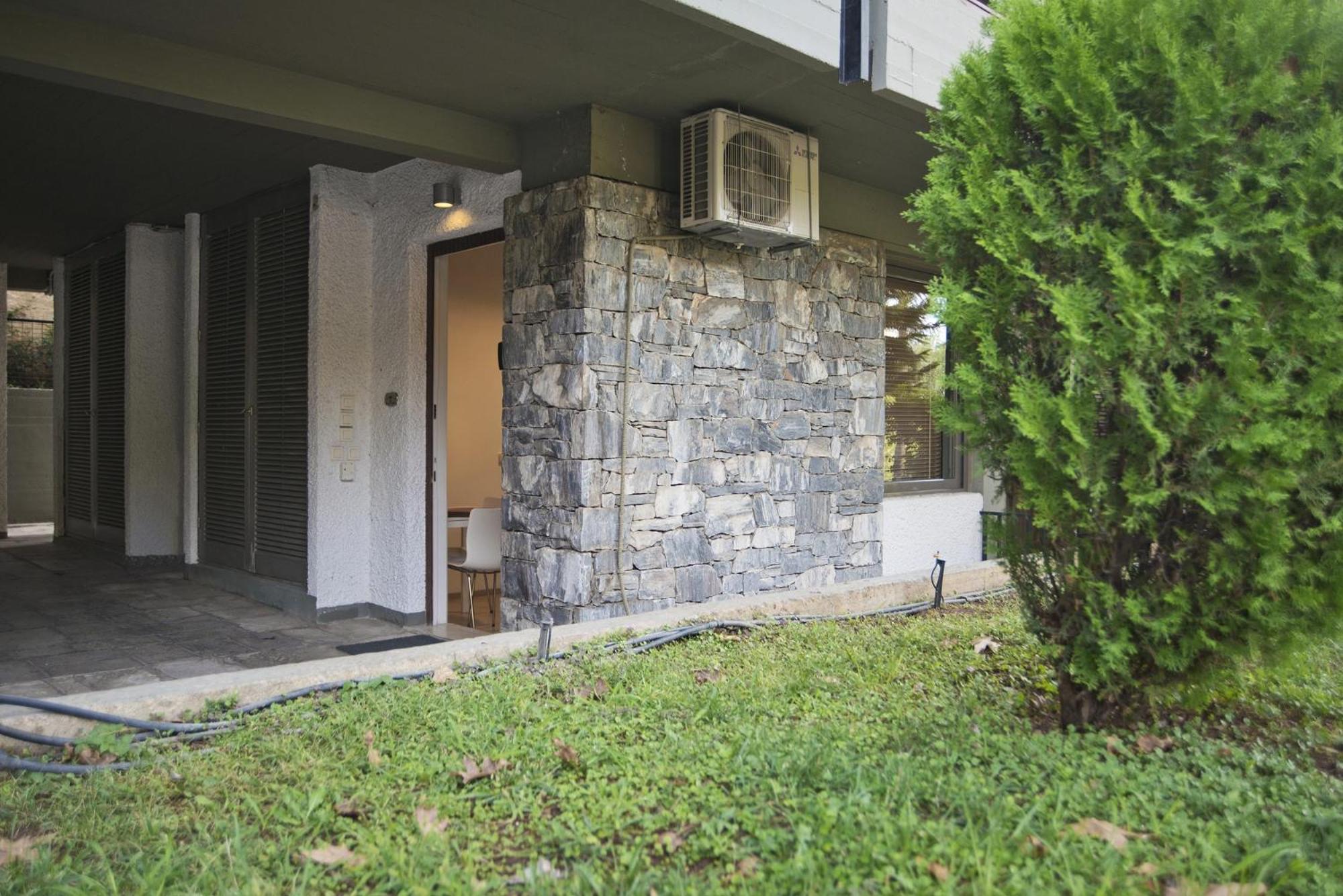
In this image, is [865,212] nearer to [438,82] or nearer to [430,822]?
[438,82]

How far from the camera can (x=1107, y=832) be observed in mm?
1689

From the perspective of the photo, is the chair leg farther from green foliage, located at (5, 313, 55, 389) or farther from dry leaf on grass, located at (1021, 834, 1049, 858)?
green foliage, located at (5, 313, 55, 389)

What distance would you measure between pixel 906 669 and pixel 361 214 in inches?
160

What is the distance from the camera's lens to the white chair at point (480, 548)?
5281 mm

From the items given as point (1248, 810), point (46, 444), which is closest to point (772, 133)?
point (1248, 810)

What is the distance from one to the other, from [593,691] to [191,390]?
504 cm

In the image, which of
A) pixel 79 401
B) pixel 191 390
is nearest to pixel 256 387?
pixel 191 390

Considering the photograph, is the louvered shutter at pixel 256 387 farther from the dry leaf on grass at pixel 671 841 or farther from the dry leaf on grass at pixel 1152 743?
the dry leaf on grass at pixel 1152 743

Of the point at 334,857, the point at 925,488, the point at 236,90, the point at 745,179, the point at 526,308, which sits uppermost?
the point at 236,90

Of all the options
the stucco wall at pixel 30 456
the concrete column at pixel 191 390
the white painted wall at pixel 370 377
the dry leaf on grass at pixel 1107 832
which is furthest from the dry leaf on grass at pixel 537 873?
the stucco wall at pixel 30 456

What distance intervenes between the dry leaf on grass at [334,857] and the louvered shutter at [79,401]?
23.2ft

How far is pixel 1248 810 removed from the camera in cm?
178

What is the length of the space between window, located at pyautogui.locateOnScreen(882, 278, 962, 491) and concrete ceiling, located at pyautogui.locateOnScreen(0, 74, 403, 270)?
3437mm

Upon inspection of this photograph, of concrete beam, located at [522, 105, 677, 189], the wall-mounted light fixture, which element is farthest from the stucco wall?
concrete beam, located at [522, 105, 677, 189]
